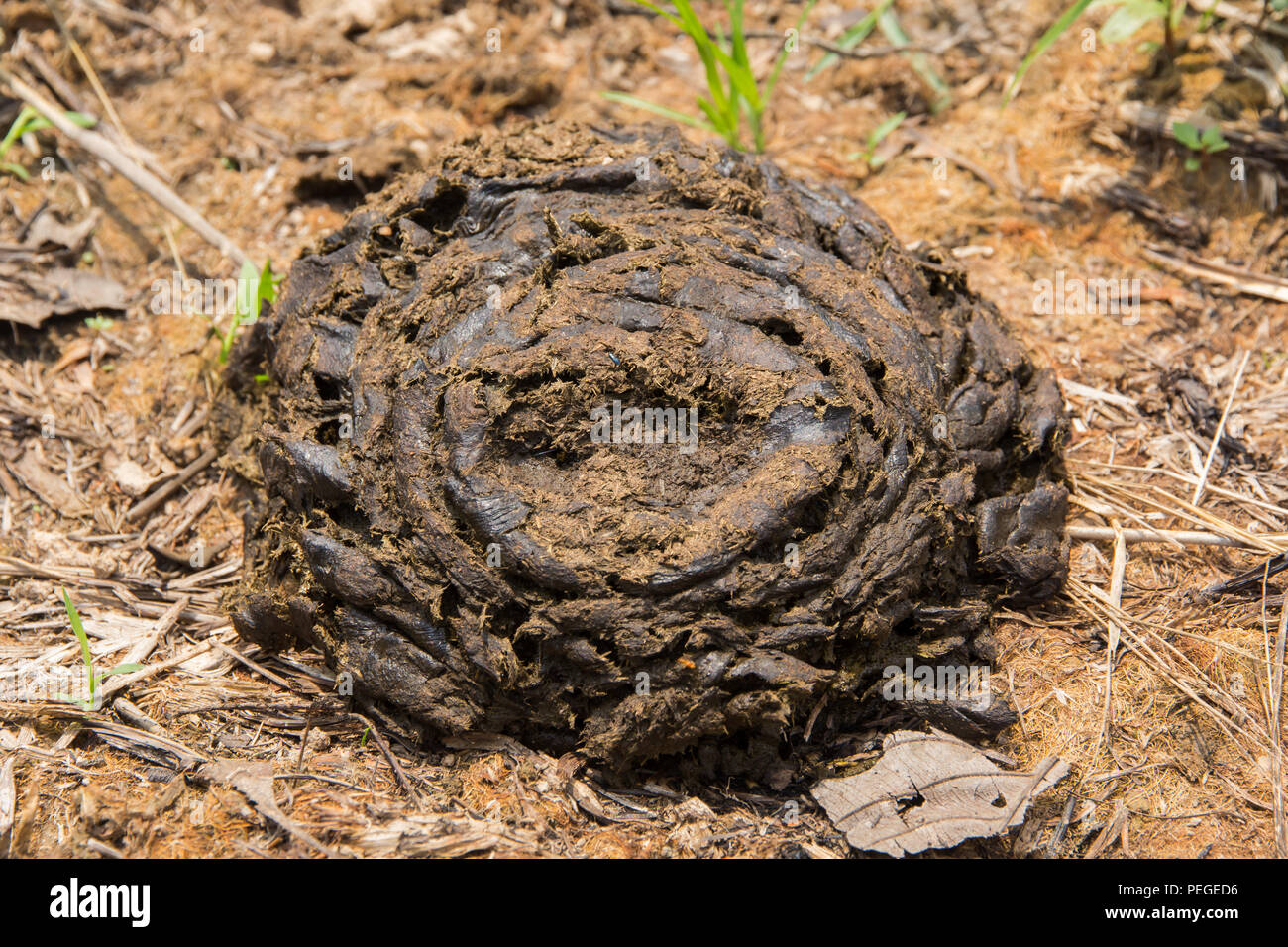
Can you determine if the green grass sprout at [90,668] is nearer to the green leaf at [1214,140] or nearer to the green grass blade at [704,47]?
the green grass blade at [704,47]

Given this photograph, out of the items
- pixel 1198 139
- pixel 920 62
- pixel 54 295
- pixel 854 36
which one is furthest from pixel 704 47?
pixel 54 295

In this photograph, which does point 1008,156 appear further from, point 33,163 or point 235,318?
point 33,163

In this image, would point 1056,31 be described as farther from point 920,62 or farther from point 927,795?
point 927,795

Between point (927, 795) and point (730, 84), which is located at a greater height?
point (730, 84)

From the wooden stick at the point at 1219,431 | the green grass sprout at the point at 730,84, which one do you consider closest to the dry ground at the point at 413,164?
the wooden stick at the point at 1219,431

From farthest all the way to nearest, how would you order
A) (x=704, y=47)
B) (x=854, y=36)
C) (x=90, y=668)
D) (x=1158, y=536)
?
(x=854, y=36), (x=704, y=47), (x=1158, y=536), (x=90, y=668)
